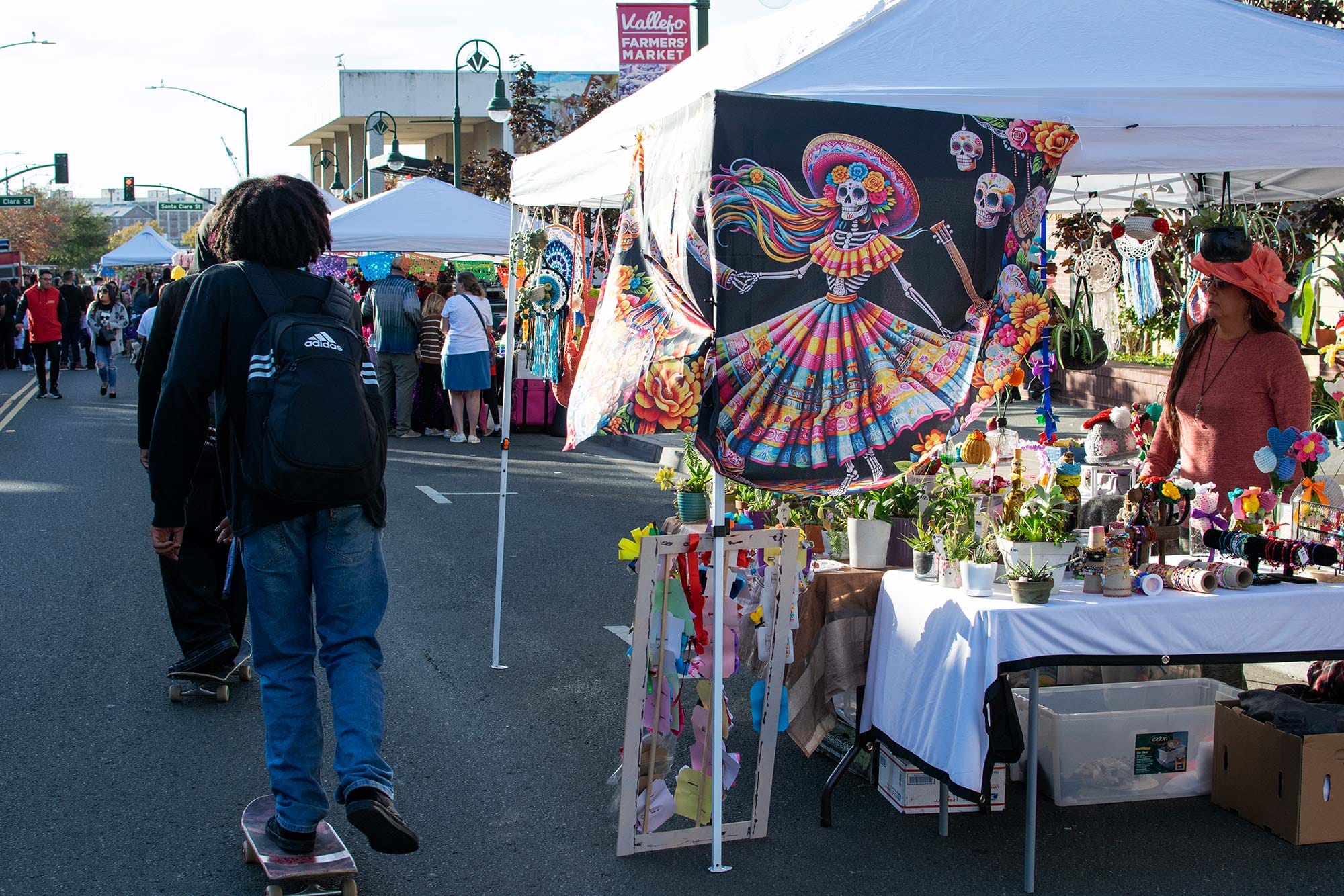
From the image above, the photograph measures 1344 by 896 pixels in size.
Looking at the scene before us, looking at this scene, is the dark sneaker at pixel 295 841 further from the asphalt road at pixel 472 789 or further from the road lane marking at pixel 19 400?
the road lane marking at pixel 19 400

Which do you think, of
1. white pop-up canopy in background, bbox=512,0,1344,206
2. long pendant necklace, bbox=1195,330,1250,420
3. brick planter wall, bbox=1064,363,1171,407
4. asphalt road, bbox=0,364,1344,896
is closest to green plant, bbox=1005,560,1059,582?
asphalt road, bbox=0,364,1344,896

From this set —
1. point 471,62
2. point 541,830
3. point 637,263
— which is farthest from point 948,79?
point 471,62

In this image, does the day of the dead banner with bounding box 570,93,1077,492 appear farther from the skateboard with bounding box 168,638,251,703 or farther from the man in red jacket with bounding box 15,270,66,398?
the man in red jacket with bounding box 15,270,66,398

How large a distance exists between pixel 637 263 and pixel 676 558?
1.07 meters

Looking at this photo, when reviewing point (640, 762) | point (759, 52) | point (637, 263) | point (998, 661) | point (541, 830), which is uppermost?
point (759, 52)

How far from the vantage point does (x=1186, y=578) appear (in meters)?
3.82

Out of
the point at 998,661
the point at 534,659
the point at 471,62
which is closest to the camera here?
the point at 998,661

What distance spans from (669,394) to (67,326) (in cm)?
2538

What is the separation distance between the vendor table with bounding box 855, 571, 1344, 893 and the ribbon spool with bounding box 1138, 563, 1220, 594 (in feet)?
0.10

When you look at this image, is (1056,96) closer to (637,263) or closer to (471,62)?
(637,263)

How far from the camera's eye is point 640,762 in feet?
13.0

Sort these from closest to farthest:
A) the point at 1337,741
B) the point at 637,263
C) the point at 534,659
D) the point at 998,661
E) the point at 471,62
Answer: the point at 998,661
the point at 1337,741
the point at 637,263
the point at 534,659
the point at 471,62

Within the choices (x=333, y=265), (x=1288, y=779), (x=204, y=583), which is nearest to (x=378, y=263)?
A: (x=333, y=265)

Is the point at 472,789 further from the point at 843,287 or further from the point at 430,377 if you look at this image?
the point at 430,377
